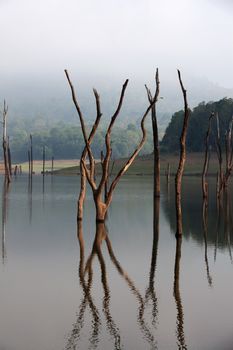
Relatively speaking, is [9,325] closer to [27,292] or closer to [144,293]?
[27,292]

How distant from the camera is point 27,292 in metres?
14.3

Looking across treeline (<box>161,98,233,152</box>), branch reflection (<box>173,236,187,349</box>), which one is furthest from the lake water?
treeline (<box>161,98,233,152</box>)

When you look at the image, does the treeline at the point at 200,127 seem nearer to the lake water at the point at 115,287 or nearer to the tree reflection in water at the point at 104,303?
the lake water at the point at 115,287

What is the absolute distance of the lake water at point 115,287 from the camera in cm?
1125

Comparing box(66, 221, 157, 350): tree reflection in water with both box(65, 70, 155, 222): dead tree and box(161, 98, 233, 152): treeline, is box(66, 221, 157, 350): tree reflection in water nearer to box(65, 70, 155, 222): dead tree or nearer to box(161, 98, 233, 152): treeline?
box(65, 70, 155, 222): dead tree

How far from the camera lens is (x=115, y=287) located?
15.1 metres

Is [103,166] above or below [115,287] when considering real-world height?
above

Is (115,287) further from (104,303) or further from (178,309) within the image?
(178,309)

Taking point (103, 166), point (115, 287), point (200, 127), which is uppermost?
point (200, 127)

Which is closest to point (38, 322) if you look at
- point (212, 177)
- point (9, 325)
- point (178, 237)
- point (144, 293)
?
point (9, 325)

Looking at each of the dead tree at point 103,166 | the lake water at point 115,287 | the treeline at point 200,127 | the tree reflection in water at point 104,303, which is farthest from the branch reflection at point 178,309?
the treeline at point 200,127

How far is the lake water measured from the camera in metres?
11.2

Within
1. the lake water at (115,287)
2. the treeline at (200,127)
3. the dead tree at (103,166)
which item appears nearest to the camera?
the lake water at (115,287)

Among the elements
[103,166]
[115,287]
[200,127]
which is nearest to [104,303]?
[115,287]
